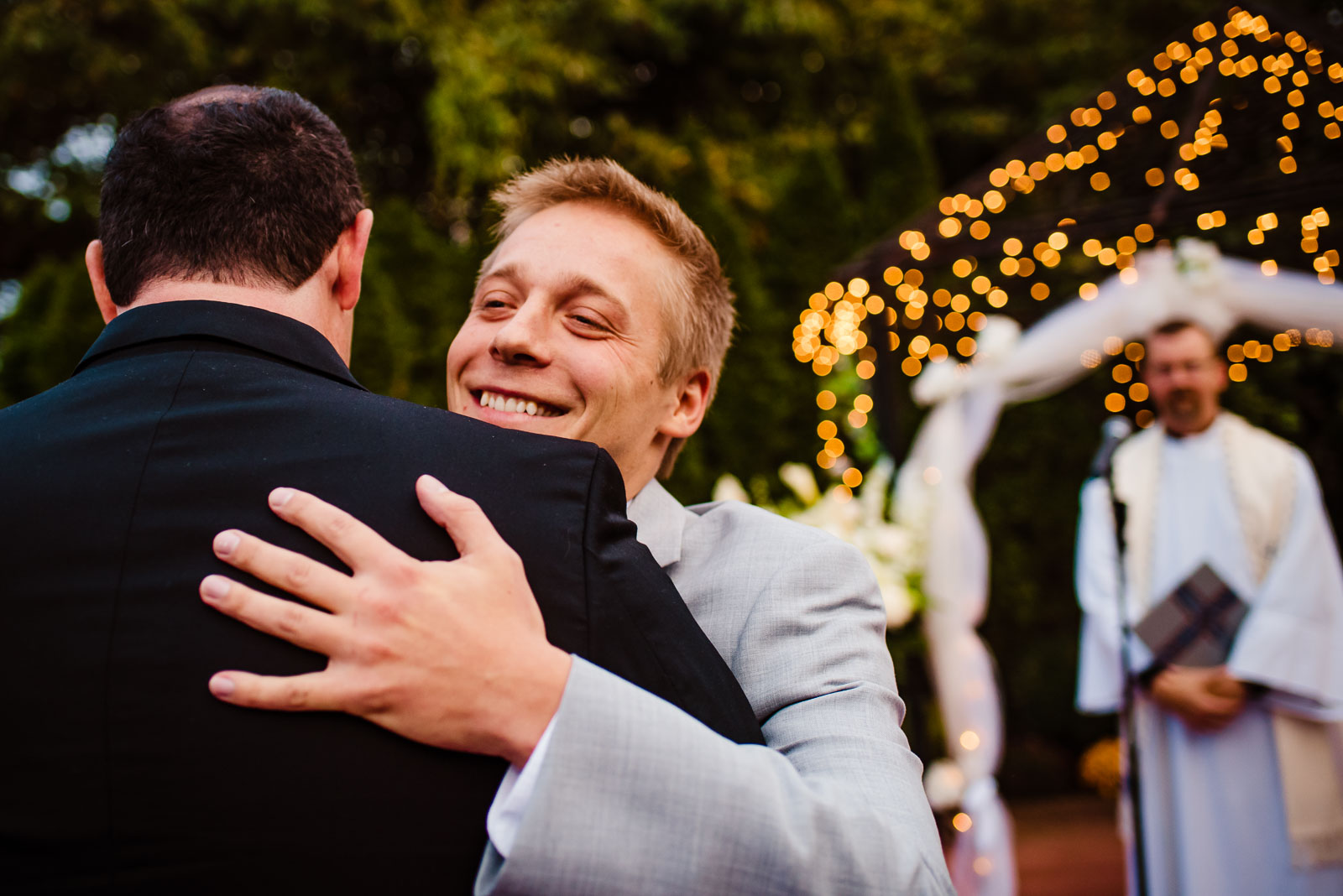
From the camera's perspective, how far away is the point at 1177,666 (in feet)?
13.7

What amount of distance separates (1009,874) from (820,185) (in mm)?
5810

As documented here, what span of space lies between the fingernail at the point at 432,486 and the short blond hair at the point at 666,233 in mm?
903

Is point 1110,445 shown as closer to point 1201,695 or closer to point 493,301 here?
point 1201,695

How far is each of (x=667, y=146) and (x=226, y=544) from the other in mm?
9337

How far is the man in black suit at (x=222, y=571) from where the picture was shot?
2.83ft

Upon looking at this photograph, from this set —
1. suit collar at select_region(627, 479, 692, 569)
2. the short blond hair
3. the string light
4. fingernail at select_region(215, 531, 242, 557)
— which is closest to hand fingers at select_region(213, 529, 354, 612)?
fingernail at select_region(215, 531, 242, 557)

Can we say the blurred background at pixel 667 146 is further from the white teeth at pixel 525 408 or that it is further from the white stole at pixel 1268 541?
Answer: the white teeth at pixel 525 408

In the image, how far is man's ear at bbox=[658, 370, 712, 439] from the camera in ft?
6.40

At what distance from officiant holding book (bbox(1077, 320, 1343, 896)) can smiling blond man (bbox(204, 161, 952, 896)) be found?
2672mm

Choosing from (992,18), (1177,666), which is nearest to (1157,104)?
(1177,666)

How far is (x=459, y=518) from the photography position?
3.19 ft

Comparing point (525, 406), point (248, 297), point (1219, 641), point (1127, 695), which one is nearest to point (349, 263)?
point (248, 297)

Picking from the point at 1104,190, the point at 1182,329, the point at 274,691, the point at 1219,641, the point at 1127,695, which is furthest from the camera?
the point at 1104,190

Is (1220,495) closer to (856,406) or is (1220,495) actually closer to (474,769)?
(856,406)
